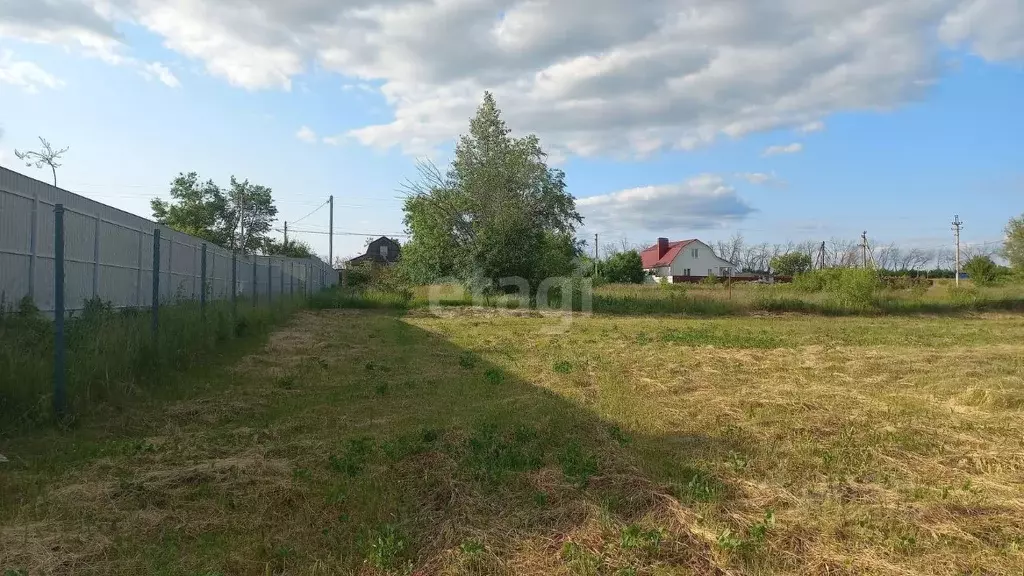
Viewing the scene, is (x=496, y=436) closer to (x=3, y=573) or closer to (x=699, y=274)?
(x=3, y=573)

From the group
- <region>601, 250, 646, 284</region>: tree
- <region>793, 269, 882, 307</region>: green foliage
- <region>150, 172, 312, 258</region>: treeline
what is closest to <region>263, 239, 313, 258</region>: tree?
<region>150, 172, 312, 258</region>: treeline

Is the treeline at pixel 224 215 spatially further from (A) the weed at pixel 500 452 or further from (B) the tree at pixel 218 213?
(A) the weed at pixel 500 452

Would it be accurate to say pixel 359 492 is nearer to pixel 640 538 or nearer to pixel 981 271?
pixel 640 538

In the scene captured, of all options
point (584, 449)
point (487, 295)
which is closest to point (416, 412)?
point (584, 449)

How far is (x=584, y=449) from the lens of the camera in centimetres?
514

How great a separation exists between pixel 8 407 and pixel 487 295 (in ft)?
74.1

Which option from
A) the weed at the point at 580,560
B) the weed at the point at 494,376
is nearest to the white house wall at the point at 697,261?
the weed at the point at 494,376

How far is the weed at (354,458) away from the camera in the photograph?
454cm

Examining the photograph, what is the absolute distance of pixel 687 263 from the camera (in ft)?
227

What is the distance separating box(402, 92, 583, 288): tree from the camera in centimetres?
2745

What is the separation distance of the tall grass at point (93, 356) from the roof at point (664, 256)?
59550 mm

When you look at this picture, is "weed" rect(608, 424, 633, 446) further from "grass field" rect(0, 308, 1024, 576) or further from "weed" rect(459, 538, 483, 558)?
"weed" rect(459, 538, 483, 558)

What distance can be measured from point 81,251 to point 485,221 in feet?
60.3

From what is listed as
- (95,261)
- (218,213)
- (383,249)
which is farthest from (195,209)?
(95,261)
